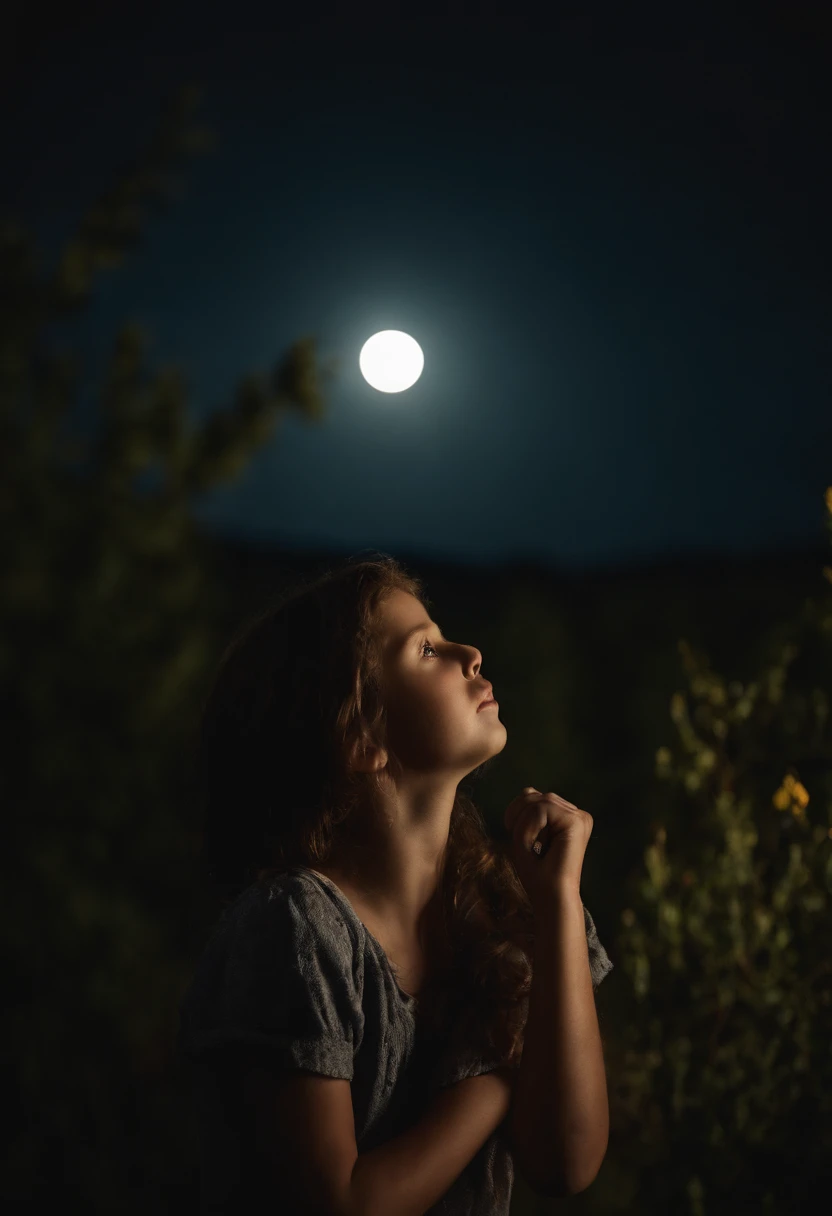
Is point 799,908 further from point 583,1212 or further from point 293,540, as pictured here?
point 293,540

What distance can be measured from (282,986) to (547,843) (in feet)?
1.29

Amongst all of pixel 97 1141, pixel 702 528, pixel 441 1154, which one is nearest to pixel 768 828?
pixel 441 1154

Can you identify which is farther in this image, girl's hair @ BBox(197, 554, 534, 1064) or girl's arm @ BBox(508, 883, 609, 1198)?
girl's hair @ BBox(197, 554, 534, 1064)

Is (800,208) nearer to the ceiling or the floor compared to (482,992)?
nearer to the ceiling

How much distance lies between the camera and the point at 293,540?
3717 millimetres

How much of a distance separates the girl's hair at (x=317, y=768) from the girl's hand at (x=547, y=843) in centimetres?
13

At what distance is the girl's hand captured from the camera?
1.20 meters

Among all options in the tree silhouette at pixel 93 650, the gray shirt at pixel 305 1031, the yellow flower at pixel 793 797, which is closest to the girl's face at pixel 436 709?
the gray shirt at pixel 305 1031

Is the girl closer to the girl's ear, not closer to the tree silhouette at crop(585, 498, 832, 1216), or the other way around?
the girl's ear

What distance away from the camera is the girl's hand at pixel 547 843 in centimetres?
120

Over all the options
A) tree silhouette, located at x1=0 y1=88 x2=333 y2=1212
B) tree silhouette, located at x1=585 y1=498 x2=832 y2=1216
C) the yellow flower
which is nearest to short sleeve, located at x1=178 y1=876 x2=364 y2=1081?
tree silhouette, located at x1=0 y1=88 x2=333 y2=1212

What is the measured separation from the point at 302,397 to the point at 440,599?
275 cm

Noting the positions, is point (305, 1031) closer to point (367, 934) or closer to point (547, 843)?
point (367, 934)

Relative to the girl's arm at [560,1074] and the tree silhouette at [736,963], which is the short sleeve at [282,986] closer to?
the girl's arm at [560,1074]
